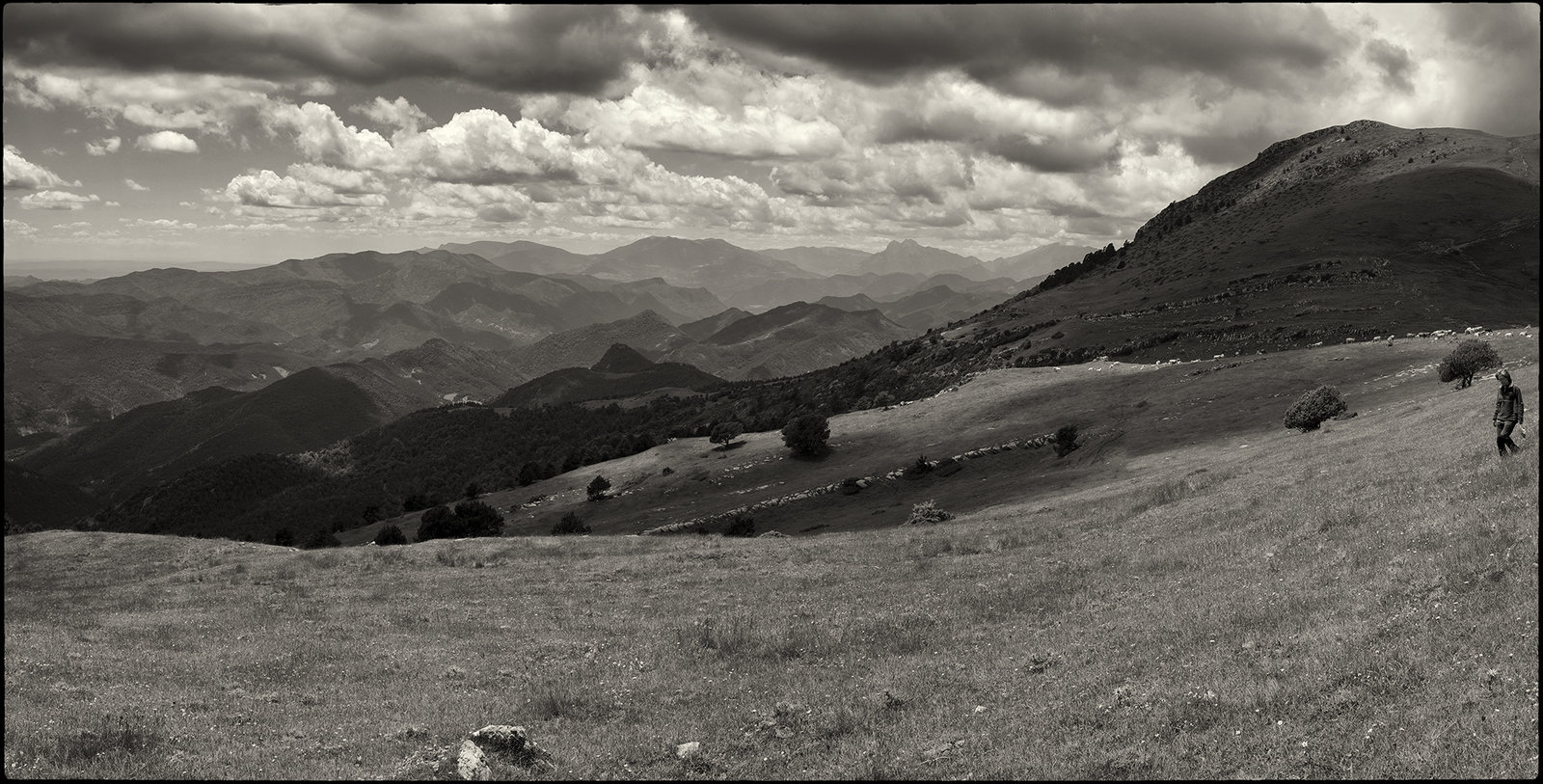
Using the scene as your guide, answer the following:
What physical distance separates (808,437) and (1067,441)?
2903cm

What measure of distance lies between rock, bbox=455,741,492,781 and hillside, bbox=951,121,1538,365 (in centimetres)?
7914

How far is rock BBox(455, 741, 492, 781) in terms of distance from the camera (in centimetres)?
1289

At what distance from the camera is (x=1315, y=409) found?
49781 millimetres

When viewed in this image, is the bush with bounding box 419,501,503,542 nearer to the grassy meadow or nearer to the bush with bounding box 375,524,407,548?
the bush with bounding box 375,524,407,548

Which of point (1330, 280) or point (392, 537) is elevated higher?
point (1330, 280)

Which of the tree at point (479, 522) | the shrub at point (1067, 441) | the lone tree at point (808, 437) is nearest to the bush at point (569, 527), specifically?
the tree at point (479, 522)

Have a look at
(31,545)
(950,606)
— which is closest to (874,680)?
(950,606)

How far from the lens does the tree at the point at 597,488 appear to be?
9428cm

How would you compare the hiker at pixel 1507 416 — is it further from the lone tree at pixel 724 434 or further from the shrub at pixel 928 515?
the lone tree at pixel 724 434

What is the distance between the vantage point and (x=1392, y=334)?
81.1m

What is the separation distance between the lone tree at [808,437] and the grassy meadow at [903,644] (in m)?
44.8

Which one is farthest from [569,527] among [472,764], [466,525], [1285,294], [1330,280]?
[1330,280]

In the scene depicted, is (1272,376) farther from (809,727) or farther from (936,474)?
(809,727)

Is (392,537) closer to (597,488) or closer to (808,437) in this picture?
(597,488)
